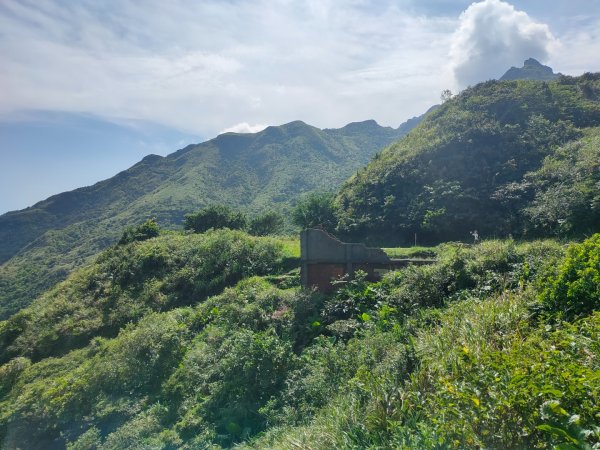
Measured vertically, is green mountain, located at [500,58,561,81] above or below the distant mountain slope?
above

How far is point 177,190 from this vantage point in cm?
6681

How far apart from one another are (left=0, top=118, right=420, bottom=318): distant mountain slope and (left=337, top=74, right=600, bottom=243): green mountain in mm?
27602

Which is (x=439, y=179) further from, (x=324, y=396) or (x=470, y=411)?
(x=470, y=411)

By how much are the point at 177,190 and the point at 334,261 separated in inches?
2368

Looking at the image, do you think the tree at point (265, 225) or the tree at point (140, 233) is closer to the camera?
the tree at point (140, 233)

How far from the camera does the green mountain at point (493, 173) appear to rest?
16.9 metres

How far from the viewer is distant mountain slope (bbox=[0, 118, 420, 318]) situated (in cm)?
5559

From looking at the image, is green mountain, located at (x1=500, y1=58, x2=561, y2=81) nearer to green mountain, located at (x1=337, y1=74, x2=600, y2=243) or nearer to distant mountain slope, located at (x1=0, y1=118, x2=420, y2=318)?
distant mountain slope, located at (x1=0, y1=118, x2=420, y2=318)

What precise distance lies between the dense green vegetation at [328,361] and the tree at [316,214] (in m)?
6.98

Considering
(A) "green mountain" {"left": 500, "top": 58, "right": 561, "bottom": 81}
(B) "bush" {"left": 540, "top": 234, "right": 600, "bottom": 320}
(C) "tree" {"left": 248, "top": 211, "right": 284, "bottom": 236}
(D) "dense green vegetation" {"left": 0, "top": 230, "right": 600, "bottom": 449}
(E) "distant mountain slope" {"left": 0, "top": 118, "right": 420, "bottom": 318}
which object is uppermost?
(A) "green mountain" {"left": 500, "top": 58, "right": 561, "bottom": 81}

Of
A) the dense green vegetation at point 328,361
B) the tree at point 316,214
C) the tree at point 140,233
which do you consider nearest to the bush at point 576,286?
the dense green vegetation at point 328,361

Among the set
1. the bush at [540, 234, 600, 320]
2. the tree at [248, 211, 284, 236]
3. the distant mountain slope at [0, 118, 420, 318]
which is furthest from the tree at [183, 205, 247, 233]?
the distant mountain slope at [0, 118, 420, 318]

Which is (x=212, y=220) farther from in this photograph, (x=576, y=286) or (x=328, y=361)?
(x=576, y=286)

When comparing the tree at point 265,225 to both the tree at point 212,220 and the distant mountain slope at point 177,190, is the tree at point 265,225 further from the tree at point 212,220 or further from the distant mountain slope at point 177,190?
the distant mountain slope at point 177,190
